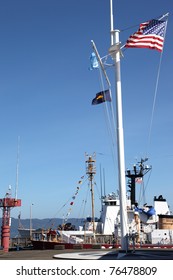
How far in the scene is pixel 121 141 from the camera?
64.0 feet

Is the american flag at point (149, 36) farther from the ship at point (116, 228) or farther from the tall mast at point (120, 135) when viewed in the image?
the ship at point (116, 228)

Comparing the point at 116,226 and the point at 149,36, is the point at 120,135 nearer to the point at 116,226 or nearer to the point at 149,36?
the point at 149,36

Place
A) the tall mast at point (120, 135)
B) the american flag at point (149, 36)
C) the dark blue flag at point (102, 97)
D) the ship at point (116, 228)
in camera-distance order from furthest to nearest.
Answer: the ship at point (116, 228) < the dark blue flag at point (102, 97) < the tall mast at point (120, 135) < the american flag at point (149, 36)

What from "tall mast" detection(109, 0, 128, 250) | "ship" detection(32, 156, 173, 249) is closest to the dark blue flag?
"tall mast" detection(109, 0, 128, 250)

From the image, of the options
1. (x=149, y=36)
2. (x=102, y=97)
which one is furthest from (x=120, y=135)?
(x=149, y=36)

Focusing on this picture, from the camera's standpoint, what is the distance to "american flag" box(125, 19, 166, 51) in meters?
18.8

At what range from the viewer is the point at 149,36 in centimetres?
1884

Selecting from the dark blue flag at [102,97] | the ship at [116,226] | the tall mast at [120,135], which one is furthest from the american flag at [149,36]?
the ship at [116,226]

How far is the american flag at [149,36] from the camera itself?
1881 centimetres
